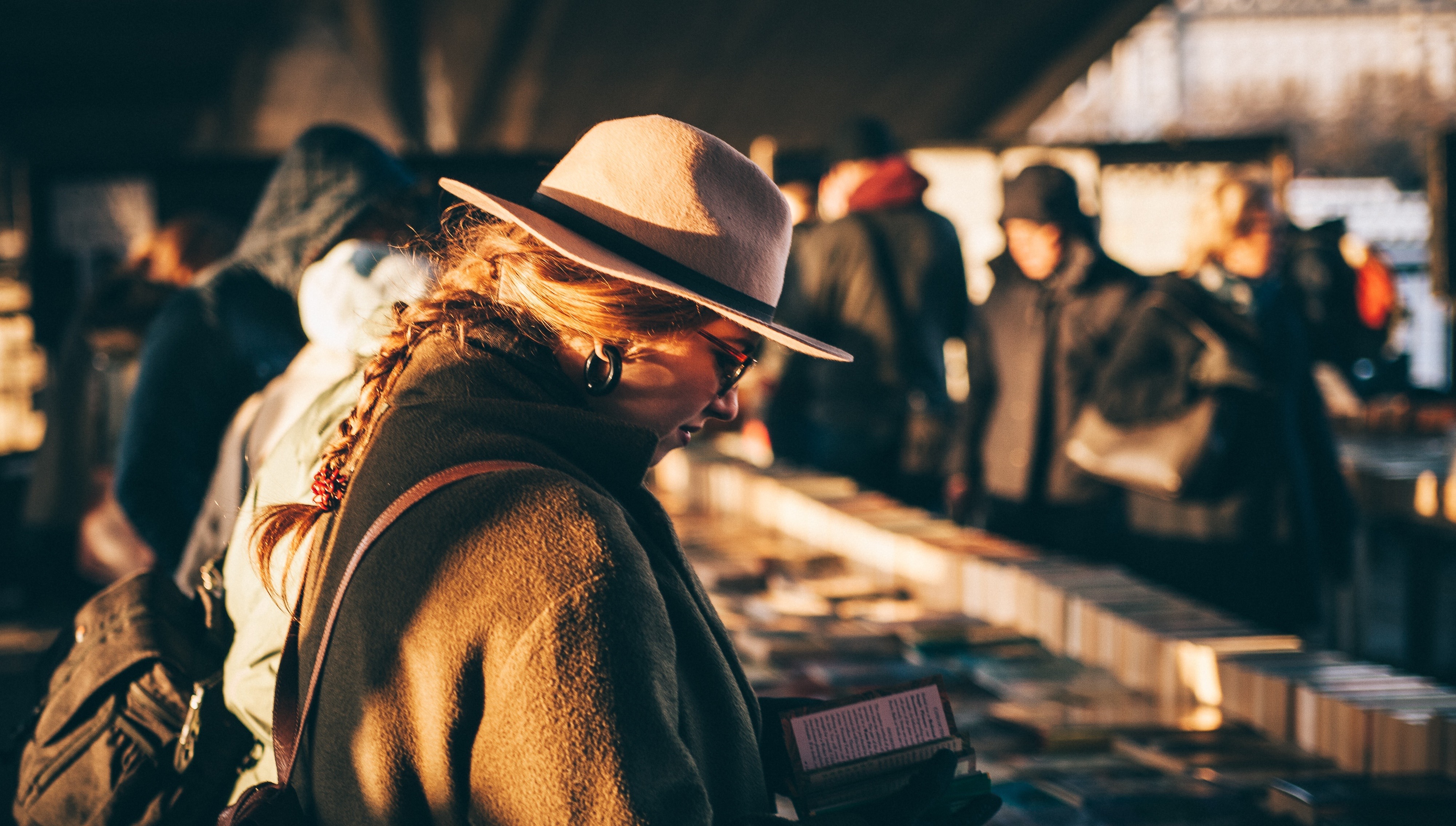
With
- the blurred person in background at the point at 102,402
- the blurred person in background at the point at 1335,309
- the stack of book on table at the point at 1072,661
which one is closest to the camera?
the stack of book on table at the point at 1072,661

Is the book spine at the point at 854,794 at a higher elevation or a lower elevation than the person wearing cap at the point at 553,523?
lower

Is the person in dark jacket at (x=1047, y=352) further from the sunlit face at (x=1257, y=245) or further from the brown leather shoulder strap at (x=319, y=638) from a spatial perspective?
the brown leather shoulder strap at (x=319, y=638)

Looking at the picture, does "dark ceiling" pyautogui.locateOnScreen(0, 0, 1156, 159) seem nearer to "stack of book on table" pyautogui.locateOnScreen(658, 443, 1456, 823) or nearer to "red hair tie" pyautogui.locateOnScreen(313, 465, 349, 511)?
"stack of book on table" pyautogui.locateOnScreen(658, 443, 1456, 823)

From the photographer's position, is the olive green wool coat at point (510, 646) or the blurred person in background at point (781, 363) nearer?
the olive green wool coat at point (510, 646)

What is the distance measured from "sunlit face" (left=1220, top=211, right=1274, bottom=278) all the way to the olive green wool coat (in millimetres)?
3631

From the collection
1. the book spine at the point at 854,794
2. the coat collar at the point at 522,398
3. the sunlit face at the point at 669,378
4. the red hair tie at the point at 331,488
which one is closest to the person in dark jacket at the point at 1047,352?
the book spine at the point at 854,794

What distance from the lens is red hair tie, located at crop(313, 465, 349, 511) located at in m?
1.31

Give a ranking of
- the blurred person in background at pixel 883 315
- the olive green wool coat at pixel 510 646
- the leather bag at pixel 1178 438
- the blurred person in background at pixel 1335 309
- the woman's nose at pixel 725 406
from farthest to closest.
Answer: the blurred person in background at pixel 1335 309 → the blurred person in background at pixel 883 315 → the leather bag at pixel 1178 438 → the woman's nose at pixel 725 406 → the olive green wool coat at pixel 510 646

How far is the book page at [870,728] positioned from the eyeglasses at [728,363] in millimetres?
415

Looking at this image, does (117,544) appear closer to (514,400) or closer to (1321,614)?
(514,400)

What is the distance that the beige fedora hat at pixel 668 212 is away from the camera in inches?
50.9

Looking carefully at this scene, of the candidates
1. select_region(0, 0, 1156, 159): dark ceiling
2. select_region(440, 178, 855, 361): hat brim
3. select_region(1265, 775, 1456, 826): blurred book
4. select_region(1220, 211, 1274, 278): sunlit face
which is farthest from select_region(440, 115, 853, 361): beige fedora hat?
select_region(0, 0, 1156, 159): dark ceiling

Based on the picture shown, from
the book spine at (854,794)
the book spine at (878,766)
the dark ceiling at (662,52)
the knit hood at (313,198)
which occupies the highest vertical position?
the dark ceiling at (662,52)

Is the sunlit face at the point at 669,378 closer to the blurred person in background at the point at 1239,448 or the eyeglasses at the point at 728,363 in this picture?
the eyeglasses at the point at 728,363
